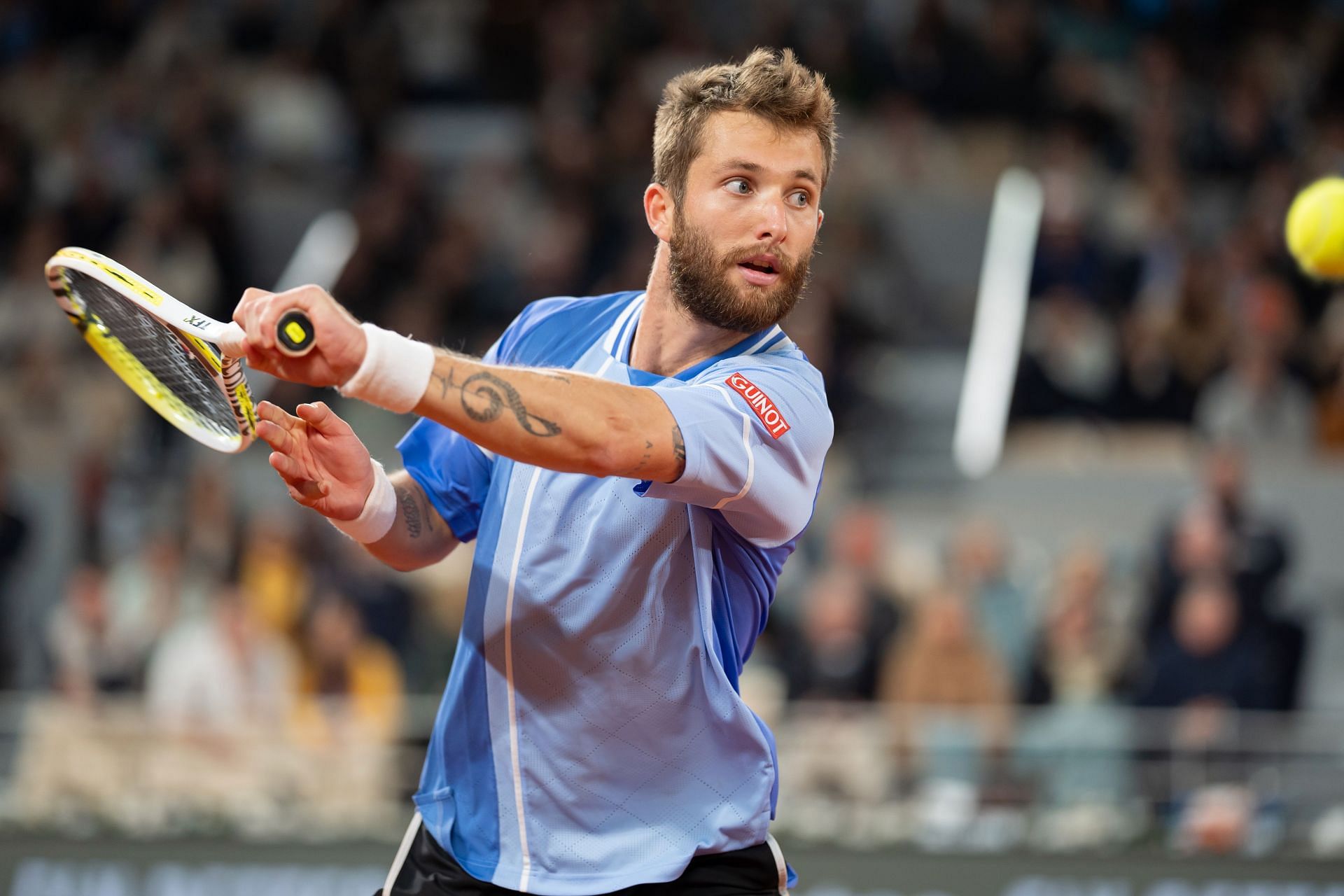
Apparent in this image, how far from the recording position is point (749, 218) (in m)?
3.38

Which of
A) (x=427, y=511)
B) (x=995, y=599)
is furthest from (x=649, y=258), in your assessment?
(x=427, y=511)

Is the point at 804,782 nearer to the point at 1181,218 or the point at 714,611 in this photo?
the point at 714,611

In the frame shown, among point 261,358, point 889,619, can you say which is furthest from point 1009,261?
point 261,358

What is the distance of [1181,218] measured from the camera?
1270cm

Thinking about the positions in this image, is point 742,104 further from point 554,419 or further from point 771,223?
point 554,419

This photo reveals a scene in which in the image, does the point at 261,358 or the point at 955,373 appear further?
the point at 955,373

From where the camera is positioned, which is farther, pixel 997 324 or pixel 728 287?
pixel 997 324

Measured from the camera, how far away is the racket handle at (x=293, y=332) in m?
2.79

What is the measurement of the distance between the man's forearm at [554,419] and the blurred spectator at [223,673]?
18.0 feet

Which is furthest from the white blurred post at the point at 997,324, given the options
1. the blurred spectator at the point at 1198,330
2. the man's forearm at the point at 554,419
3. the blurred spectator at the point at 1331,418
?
the man's forearm at the point at 554,419

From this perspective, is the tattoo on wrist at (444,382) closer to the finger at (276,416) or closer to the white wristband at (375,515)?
the finger at (276,416)

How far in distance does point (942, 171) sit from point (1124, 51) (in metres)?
2.74

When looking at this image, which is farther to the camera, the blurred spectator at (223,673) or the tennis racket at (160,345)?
the blurred spectator at (223,673)

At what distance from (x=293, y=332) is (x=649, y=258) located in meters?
8.99
